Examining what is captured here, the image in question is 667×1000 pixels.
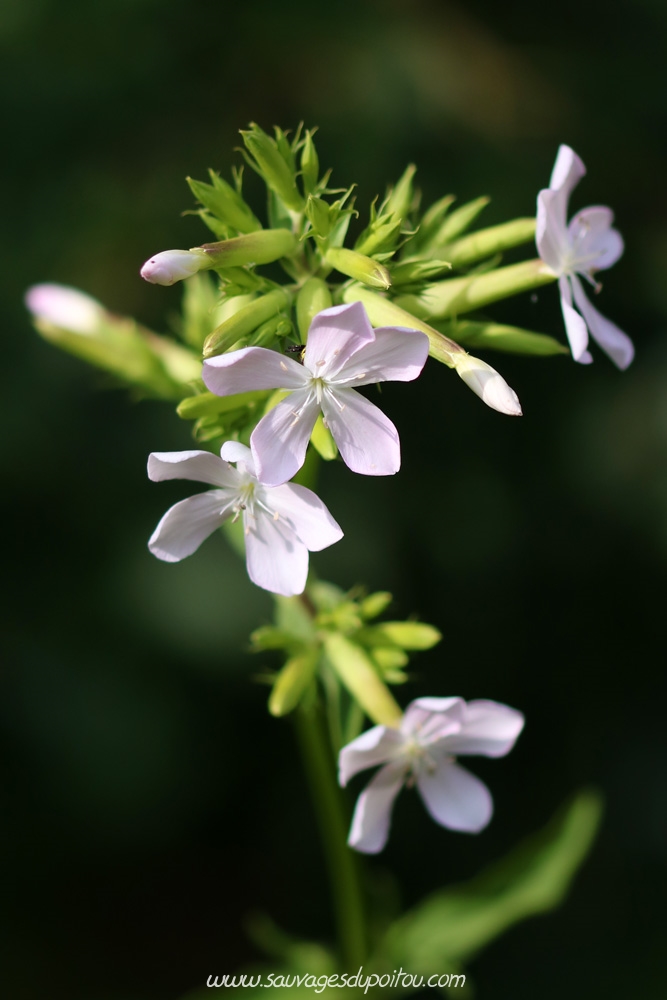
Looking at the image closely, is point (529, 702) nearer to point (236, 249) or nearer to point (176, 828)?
point (176, 828)

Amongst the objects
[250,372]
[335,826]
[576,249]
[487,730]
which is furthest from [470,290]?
[335,826]

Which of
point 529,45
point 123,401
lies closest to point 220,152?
point 123,401

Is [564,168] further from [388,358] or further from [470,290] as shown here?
[388,358]

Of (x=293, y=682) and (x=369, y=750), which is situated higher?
(x=293, y=682)

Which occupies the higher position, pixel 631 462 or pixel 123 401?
pixel 123 401

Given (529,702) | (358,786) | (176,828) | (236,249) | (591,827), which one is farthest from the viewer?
(529,702)

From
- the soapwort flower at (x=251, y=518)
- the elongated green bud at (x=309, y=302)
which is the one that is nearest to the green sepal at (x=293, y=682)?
the soapwort flower at (x=251, y=518)

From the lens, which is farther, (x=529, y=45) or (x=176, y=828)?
(x=529, y=45)
